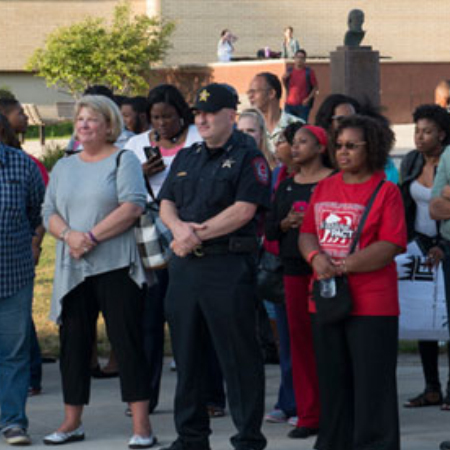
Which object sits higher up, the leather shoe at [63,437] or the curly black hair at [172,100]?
the curly black hair at [172,100]

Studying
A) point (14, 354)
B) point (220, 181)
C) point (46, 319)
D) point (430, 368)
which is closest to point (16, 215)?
point (14, 354)

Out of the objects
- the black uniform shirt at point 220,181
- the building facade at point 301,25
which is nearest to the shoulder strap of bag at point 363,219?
the black uniform shirt at point 220,181

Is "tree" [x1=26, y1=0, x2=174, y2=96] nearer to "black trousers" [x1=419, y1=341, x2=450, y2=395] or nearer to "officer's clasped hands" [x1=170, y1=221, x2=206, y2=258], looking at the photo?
"black trousers" [x1=419, y1=341, x2=450, y2=395]

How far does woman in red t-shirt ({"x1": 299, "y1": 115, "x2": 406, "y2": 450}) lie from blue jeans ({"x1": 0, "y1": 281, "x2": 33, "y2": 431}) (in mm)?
1845

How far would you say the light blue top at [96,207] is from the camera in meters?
6.57

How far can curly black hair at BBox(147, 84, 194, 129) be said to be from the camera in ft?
24.0

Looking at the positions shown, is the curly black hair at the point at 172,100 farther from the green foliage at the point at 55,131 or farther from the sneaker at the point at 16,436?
the green foliage at the point at 55,131

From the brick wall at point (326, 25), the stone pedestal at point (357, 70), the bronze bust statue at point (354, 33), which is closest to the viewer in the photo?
Answer: the stone pedestal at point (357, 70)

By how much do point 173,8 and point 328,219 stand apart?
116 ft

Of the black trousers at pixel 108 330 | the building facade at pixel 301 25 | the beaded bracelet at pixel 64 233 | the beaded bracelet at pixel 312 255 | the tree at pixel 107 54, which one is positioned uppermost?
the building facade at pixel 301 25

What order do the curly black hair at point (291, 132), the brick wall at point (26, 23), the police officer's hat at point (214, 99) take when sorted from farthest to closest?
the brick wall at point (26, 23) < the curly black hair at point (291, 132) < the police officer's hat at point (214, 99)

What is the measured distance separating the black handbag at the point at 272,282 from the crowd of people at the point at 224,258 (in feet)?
0.26

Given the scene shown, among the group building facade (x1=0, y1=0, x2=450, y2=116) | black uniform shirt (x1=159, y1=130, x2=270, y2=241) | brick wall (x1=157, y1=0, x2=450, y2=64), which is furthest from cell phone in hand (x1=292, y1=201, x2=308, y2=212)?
brick wall (x1=157, y1=0, x2=450, y2=64)

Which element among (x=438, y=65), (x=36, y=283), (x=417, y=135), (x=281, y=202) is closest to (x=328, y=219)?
(x=281, y=202)
